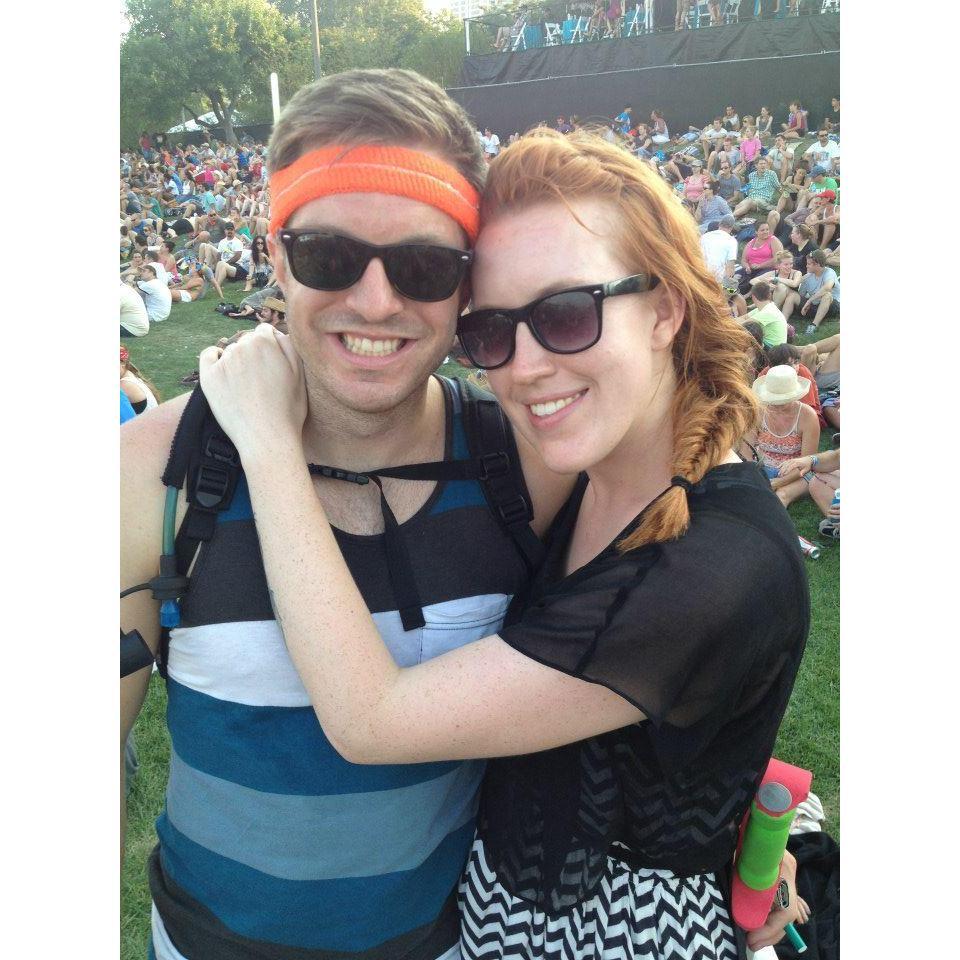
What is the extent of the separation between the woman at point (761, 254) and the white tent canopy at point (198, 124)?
35248 millimetres

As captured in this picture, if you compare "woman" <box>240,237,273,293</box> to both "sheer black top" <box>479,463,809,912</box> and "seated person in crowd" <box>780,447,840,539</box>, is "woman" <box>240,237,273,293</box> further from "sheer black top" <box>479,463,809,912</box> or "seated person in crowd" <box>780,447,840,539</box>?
"sheer black top" <box>479,463,809,912</box>

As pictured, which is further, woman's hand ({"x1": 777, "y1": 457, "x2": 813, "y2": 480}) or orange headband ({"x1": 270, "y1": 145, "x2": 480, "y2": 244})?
woman's hand ({"x1": 777, "y1": 457, "x2": 813, "y2": 480})

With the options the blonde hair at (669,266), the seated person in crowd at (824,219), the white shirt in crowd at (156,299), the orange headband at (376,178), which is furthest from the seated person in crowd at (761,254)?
the orange headband at (376,178)

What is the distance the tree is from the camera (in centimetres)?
3244

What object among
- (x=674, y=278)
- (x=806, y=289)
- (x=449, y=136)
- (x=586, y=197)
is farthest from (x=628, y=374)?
(x=806, y=289)

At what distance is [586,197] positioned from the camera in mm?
1509

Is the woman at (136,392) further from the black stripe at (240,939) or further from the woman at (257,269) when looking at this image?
the woman at (257,269)

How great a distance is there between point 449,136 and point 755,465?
0.97m

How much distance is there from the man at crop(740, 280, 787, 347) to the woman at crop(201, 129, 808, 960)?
7965 millimetres

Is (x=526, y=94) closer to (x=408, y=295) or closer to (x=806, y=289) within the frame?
(x=806, y=289)

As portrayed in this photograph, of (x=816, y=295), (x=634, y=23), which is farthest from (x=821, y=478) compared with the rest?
(x=634, y=23)

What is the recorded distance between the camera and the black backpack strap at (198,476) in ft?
4.93

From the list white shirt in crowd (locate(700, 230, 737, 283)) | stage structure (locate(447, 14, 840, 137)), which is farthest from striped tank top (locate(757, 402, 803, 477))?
stage structure (locate(447, 14, 840, 137))

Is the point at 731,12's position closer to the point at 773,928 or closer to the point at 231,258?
the point at 231,258
